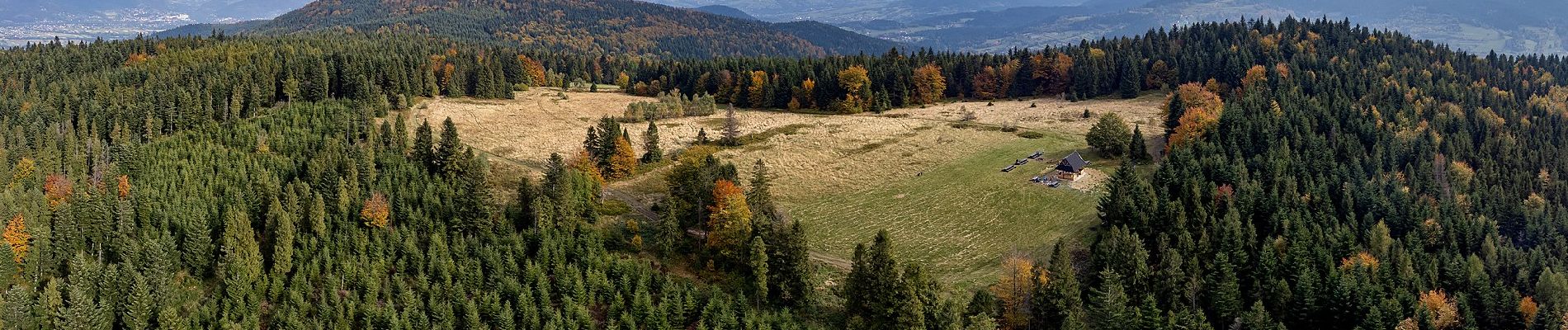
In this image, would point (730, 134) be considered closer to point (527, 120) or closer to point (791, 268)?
point (527, 120)

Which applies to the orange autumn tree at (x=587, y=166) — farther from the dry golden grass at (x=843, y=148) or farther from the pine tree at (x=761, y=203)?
the pine tree at (x=761, y=203)

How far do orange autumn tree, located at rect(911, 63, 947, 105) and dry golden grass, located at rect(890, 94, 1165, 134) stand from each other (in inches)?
114

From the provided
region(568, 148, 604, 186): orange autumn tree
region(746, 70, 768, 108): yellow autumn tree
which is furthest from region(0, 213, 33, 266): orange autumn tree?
region(746, 70, 768, 108): yellow autumn tree

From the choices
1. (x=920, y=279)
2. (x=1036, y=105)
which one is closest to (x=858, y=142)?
(x=1036, y=105)

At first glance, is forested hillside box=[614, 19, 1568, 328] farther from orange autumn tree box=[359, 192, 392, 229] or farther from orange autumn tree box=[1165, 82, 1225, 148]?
orange autumn tree box=[359, 192, 392, 229]

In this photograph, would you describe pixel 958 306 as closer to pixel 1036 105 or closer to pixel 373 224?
pixel 373 224

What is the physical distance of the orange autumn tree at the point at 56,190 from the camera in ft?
304

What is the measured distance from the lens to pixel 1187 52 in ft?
596

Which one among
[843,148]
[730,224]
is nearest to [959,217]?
[730,224]

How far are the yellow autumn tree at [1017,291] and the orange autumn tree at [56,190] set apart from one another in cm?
8891

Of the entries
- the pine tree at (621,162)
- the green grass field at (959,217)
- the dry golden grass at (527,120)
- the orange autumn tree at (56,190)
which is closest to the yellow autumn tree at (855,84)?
the dry golden grass at (527,120)

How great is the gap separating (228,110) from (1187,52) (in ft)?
546

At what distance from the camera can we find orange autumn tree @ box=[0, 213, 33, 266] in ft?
263

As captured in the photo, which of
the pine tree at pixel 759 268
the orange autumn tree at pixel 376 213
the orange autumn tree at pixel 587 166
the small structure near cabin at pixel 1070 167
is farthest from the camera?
the small structure near cabin at pixel 1070 167
